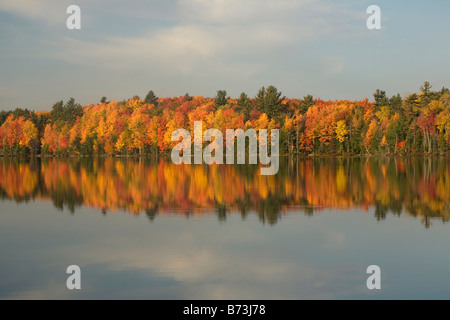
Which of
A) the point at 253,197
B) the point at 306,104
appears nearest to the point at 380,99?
the point at 306,104

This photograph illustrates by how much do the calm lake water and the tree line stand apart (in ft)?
228

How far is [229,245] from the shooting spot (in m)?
13.0

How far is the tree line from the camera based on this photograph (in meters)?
90.1

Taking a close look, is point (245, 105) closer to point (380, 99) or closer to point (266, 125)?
point (266, 125)

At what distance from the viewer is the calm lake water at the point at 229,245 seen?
9453 mm

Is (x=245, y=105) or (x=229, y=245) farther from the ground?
(x=245, y=105)

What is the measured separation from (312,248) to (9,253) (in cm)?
739

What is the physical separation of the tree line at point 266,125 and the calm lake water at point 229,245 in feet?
228

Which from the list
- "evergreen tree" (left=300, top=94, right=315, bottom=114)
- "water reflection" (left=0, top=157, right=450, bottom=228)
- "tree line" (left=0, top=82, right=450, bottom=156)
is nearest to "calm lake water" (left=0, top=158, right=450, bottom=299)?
"water reflection" (left=0, top=157, right=450, bottom=228)

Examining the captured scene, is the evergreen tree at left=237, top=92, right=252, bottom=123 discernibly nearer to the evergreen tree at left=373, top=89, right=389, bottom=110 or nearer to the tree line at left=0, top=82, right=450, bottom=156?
the tree line at left=0, top=82, right=450, bottom=156

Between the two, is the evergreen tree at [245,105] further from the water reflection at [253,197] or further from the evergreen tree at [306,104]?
the water reflection at [253,197]

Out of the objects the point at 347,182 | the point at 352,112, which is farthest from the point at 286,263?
the point at 352,112

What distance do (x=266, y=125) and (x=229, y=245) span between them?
274ft

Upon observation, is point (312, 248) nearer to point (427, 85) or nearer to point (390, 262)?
point (390, 262)
